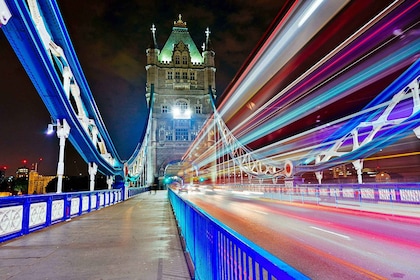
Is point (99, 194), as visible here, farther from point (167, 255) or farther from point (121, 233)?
point (167, 255)

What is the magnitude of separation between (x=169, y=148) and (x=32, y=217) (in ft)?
207

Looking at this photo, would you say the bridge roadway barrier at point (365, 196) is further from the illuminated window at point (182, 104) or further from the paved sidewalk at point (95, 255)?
the illuminated window at point (182, 104)

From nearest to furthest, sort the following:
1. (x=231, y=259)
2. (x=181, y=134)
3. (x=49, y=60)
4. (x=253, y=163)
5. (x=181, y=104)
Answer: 1. (x=231, y=259)
2. (x=49, y=60)
3. (x=253, y=163)
4. (x=181, y=134)
5. (x=181, y=104)

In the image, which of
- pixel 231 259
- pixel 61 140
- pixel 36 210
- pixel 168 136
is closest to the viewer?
pixel 231 259

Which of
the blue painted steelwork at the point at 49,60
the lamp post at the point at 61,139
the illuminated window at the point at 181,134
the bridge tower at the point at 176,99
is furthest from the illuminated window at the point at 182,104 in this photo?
the lamp post at the point at 61,139

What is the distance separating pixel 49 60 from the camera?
389 inches

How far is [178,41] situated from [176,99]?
19528 mm

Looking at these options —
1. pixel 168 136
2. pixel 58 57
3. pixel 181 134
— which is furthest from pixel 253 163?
pixel 58 57

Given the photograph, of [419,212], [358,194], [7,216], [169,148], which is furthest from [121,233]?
[169,148]

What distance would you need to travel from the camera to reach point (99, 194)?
18.1m

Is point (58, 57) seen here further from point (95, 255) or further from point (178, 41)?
point (178, 41)

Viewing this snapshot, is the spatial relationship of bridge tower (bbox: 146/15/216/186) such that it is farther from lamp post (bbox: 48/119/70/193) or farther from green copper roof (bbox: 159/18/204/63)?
lamp post (bbox: 48/119/70/193)

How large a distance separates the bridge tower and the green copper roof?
0.38 m

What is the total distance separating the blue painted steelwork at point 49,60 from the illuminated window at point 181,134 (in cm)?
5579
